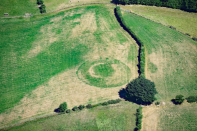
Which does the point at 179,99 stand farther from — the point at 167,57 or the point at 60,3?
the point at 60,3

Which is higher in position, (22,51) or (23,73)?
(22,51)

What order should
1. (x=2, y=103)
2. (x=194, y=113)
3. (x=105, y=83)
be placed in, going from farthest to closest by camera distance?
1. (x=105, y=83)
2. (x=2, y=103)
3. (x=194, y=113)

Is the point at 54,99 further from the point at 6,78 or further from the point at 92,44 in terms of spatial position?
the point at 92,44

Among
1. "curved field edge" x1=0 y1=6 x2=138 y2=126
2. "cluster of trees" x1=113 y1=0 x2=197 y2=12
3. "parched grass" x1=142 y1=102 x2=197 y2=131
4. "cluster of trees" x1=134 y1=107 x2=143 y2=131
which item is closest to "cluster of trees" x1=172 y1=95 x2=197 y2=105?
"parched grass" x1=142 y1=102 x2=197 y2=131

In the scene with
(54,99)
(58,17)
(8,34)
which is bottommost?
(54,99)

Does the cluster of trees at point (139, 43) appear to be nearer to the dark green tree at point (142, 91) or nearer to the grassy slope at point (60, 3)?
the dark green tree at point (142, 91)

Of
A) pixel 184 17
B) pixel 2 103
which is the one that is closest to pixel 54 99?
pixel 2 103

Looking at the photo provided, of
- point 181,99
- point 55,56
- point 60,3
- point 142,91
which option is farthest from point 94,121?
point 60,3
